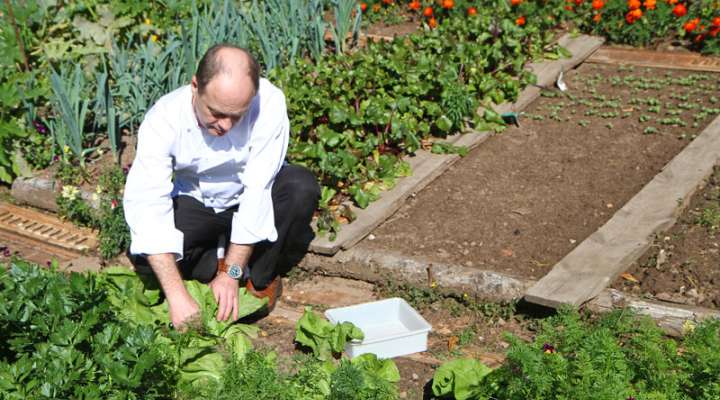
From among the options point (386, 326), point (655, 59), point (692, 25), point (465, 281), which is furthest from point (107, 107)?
point (692, 25)

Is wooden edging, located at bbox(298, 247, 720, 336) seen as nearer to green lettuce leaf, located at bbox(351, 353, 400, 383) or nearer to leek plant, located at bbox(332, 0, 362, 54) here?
green lettuce leaf, located at bbox(351, 353, 400, 383)

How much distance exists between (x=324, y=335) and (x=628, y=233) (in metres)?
1.52

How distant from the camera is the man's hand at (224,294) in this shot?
12.1 ft

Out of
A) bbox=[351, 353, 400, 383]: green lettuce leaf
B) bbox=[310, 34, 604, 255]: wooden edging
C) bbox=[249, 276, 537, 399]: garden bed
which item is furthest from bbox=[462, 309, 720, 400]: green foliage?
bbox=[310, 34, 604, 255]: wooden edging

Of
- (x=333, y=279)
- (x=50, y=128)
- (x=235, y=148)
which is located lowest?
(x=333, y=279)

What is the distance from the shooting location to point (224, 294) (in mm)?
3688

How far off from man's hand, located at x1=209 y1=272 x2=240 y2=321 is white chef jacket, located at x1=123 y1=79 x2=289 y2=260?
169mm

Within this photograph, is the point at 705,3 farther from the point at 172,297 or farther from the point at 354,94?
the point at 172,297

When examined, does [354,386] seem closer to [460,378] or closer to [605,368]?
[460,378]

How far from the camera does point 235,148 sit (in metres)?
3.79

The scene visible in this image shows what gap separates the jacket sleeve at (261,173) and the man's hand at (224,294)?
163 millimetres

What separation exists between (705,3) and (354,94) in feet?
9.71

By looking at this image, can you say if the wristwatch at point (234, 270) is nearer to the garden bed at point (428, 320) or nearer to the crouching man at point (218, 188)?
the crouching man at point (218, 188)

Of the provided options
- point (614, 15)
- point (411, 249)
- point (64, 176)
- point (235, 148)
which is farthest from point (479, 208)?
point (614, 15)
